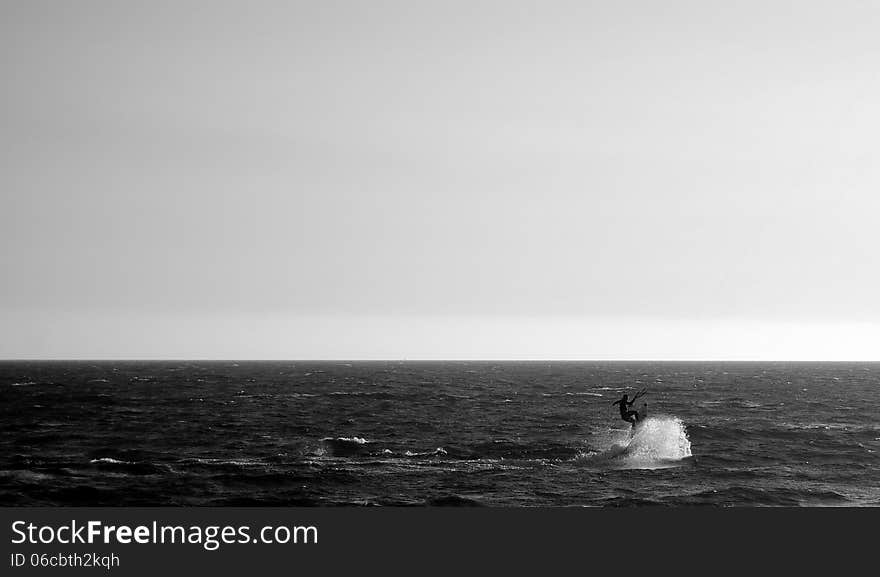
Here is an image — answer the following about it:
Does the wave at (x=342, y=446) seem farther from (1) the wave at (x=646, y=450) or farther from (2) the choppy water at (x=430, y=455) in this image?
(1) the wave at (x=646, y=450)

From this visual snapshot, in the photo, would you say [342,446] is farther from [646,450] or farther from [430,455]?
[646,450]

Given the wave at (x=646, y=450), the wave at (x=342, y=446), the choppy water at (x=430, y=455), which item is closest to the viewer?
the choppy water at (x=430, y=455)

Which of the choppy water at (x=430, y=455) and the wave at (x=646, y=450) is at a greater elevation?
the wave at (x=646, y=450)

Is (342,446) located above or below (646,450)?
below

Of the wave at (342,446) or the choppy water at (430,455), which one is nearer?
the choppy water at (430,455)

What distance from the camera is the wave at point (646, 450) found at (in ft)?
153

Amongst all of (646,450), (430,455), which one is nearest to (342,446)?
(430,455)

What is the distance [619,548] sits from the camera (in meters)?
13.9

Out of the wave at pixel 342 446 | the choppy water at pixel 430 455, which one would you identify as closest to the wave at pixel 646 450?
the choppy water at pixel 430 455

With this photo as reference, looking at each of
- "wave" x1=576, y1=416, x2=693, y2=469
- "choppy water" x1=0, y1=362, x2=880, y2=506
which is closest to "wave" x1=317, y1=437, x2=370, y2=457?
"choppy water" x1=0, y1=362, x2=880, y2=506

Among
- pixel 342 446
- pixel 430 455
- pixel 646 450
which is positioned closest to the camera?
pixel 430 455

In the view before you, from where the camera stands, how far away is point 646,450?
5053cm

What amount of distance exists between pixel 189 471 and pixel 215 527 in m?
31.9

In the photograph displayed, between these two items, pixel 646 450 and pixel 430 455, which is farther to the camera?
pixel 646 450
